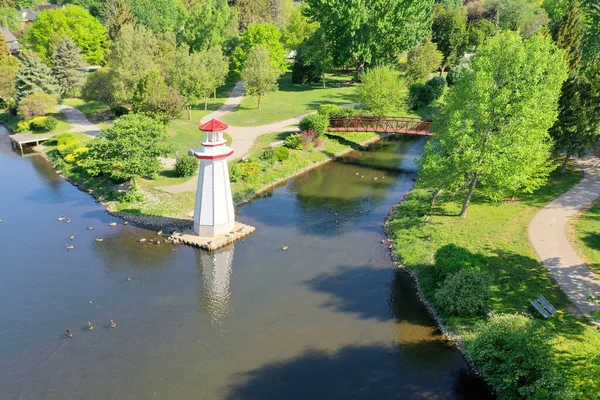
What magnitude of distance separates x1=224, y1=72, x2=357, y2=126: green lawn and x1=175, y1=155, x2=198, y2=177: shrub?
20.0m

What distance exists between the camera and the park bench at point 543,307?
27.1 metres

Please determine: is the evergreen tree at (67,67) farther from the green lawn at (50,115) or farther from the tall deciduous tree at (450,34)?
the tall deciduous tree at (450,34)

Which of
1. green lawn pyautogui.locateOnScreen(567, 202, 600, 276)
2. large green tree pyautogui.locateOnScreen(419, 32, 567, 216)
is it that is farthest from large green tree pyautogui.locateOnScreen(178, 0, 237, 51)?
green lawn pyautogui.locateOnScreen(567, 202, 600, 276)

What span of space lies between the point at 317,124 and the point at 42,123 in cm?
4049

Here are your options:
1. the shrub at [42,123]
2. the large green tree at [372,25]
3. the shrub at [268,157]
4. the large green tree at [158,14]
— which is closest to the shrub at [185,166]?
the shrub at [268,157]

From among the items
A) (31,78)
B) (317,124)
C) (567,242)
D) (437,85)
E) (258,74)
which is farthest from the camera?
(437,85)

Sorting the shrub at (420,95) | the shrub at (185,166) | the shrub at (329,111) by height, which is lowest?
the shrub at (185,166)

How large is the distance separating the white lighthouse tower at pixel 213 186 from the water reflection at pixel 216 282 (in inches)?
88.9

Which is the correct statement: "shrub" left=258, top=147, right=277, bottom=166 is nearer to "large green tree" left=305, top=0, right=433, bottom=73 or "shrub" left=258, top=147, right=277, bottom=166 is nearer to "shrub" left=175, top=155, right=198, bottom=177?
"shrub" left=175, top=155, right=198, bottom=177

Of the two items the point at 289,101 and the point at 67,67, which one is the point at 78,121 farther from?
the point at 289,101

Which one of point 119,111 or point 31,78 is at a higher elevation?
point 31,78

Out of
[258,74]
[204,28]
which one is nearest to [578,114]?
[258,74]

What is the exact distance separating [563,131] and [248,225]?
106 feet

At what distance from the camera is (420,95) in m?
78.0
